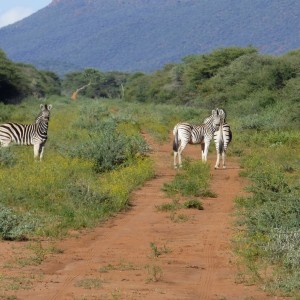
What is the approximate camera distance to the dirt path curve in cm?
814

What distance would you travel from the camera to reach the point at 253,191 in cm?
1412

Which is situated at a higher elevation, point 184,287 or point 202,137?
point 202,137

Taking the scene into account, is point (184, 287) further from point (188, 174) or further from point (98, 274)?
point (188, 174)

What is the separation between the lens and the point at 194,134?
19875mm

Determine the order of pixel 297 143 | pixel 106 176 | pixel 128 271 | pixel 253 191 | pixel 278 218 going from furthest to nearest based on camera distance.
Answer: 1. pixel 297 143
2. pixel 106 176
3. pixel 253 191
4. pixel 278 218
5. pixel 128 271

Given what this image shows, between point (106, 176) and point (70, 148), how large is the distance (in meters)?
2.52

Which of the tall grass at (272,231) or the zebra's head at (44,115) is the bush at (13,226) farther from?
the zebra's head at (44,115)

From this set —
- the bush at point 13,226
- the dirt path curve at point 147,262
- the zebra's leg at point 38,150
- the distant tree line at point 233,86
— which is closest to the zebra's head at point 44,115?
the zebra's leg at point 38,150

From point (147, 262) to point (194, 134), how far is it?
10.6m

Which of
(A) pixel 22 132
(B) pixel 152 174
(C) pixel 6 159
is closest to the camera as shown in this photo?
(C) pixel 6 159

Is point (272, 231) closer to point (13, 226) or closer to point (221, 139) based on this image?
point (13, 226)

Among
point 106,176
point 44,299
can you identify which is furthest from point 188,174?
point 44,299

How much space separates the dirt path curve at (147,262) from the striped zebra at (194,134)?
568 cm

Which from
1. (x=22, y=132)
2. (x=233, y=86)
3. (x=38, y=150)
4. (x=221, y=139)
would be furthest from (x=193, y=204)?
(x=233, y=86)
